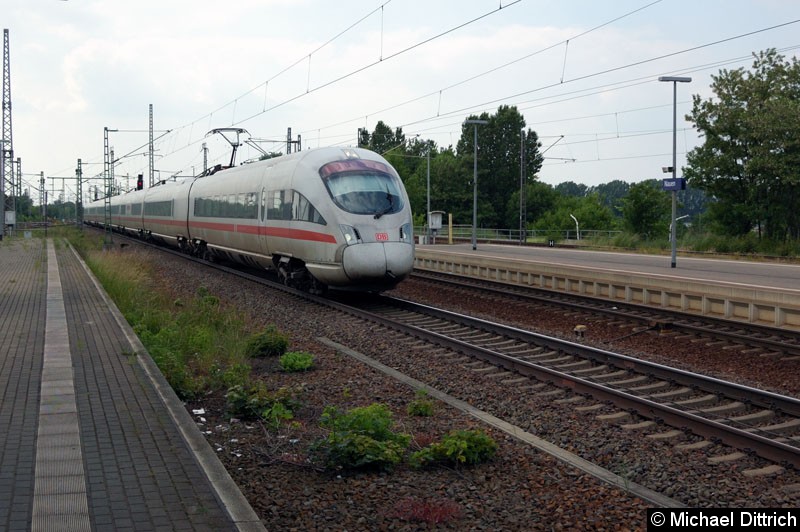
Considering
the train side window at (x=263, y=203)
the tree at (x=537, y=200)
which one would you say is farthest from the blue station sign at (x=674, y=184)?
the tree at (x=537, y=200)

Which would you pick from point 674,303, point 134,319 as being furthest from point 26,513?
point 674,303

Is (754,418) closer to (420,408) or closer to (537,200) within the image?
(420,408)

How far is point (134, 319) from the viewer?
13820 mm

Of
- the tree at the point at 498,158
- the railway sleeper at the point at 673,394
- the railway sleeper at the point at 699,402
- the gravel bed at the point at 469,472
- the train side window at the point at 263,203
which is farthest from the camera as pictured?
the tree at the point at 498,158

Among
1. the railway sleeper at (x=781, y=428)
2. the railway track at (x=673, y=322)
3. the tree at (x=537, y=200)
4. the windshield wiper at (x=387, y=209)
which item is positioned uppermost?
the tree at (x=537, y=200)

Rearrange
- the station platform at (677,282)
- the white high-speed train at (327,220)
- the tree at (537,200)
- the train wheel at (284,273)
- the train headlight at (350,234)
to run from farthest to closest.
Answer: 1. the tree at (537,200)
2. the train wheel at (284,273)
3. the white high-speed train at (327,220)
4. the train headlight at (350,234)
5. the station platform at (677,282)

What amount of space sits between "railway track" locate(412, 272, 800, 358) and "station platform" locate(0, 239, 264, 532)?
8.71 metres

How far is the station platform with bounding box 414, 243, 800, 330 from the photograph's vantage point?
46.5ft

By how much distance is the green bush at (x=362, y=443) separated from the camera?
631cm

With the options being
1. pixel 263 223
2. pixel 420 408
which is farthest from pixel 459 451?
pixel 263 223

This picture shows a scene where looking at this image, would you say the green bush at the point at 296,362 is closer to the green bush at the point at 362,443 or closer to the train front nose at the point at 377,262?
the green bush at the point at 362,443

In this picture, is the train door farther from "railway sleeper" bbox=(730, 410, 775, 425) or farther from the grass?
"railway sleeper" bbox=(730, 410, 775, 425)

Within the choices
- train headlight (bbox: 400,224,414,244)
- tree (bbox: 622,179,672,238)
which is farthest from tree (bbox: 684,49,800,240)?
train headlight (bbox: 400,224,414,244)

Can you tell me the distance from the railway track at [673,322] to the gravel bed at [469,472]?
4.01 feet
